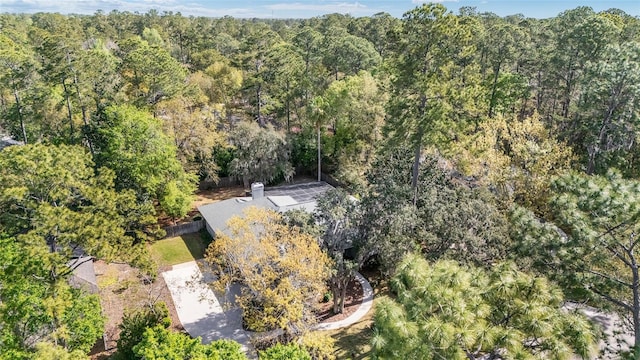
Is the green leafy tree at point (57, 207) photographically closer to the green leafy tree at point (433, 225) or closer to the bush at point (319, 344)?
the bush at point (319, 344)

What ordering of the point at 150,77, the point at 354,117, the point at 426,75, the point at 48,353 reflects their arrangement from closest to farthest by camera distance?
the point at 48,353 < the point at 426,75 < the point at 150,77 < the point at 354,117

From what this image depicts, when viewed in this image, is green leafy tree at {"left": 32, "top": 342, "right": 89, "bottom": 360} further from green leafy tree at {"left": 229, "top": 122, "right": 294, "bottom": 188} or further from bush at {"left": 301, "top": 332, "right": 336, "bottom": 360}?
green leafy tree at {"left": 229, "top": 122, "right": 294, "bottom": 188}

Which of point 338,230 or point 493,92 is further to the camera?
point 493,92

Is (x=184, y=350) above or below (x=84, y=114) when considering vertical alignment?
below

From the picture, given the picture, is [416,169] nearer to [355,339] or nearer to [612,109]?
[355,339]

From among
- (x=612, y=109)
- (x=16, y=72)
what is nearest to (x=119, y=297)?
(x=16, y=72)

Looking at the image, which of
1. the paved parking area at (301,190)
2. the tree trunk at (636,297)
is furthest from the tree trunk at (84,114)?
the tree trunk at (636,297)
